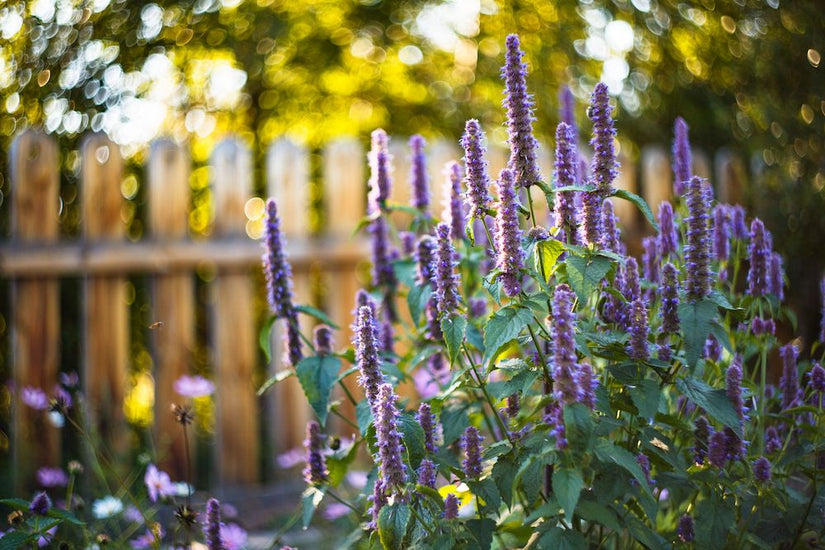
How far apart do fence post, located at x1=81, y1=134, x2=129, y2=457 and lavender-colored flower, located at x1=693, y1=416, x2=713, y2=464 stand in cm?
326

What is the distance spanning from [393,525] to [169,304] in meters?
3.22

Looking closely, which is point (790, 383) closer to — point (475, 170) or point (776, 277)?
point (776, 277)

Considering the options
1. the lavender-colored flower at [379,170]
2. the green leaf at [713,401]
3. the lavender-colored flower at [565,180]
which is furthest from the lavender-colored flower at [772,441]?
the lavender-colored flower at [379,170]

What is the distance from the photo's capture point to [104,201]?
168 inches

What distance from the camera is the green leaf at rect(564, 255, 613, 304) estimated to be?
4.49ft

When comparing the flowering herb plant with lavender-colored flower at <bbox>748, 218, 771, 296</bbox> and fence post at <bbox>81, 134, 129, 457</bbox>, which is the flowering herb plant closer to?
lavender-colored flower at <bbox>748, 218, 771, 296</bbox>

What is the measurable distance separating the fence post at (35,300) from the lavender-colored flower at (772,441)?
137 inches

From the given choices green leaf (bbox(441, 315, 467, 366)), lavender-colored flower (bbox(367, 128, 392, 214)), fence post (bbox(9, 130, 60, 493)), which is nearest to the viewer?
green leaf (bbox(441, 315, 467, 366))

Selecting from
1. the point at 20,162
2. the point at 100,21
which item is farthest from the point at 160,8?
the point at 20,162

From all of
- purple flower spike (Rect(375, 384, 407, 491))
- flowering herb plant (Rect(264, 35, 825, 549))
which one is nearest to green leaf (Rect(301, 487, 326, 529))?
flowering herb plant (Rect(264, 35, 825, 549))

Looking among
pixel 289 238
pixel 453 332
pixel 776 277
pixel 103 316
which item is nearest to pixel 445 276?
pixel 453 332

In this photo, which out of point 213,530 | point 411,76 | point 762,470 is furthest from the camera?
point 411,76

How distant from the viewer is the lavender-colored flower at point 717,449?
1.56 metres

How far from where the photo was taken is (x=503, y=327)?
4.56 feet
